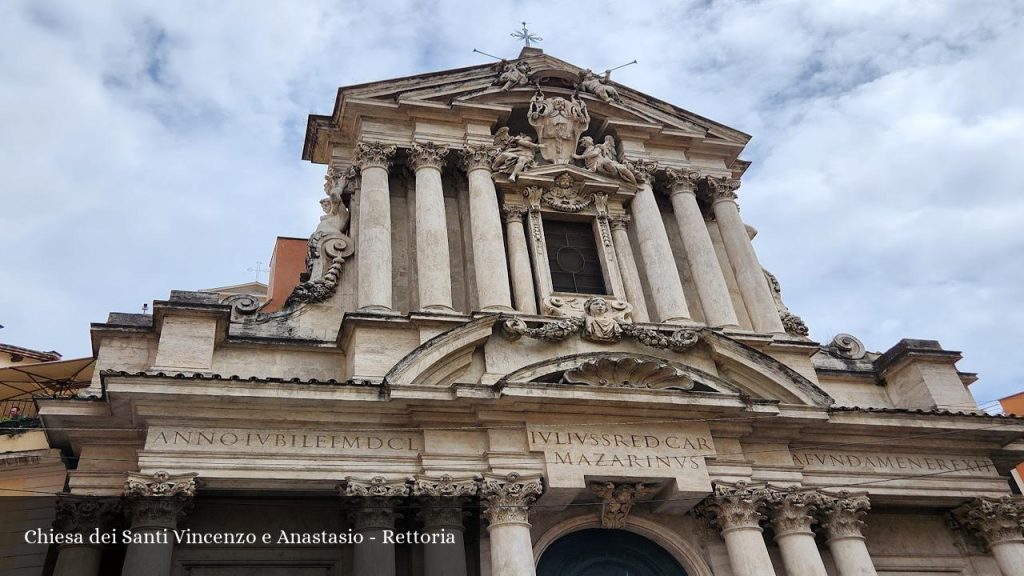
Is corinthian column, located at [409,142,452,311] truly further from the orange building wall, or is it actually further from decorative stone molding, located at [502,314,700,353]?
the orange building wall

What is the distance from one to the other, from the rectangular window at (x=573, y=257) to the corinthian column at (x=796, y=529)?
4.42 meters

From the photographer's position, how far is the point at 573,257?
50.8 feet

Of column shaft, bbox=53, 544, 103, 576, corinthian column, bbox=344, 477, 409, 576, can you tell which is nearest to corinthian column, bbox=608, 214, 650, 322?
corinthian column, bbox=344, 477, 409, 576

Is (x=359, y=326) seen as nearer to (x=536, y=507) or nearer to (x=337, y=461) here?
(x=337, y=461)

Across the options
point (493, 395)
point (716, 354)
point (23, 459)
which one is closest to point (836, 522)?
point (716, 354)

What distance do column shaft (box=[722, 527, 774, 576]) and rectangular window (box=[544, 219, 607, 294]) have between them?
180 inches

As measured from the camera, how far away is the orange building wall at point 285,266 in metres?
20.1

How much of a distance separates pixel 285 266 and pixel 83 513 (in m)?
10.7

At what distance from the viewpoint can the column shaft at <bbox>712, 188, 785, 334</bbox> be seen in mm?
15289

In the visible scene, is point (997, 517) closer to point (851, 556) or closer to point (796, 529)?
point (851, 556)

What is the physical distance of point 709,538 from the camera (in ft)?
42.5

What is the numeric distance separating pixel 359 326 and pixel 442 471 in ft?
8.28

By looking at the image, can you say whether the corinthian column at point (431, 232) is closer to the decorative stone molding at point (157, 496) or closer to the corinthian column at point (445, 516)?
the corinthian column at point (445, 516)

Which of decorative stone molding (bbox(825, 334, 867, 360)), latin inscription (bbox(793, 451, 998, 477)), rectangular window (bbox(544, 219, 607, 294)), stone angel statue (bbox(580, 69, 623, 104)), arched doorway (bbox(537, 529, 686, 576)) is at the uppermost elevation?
stone angel statue (bbox(580, 69, 623, 104))
